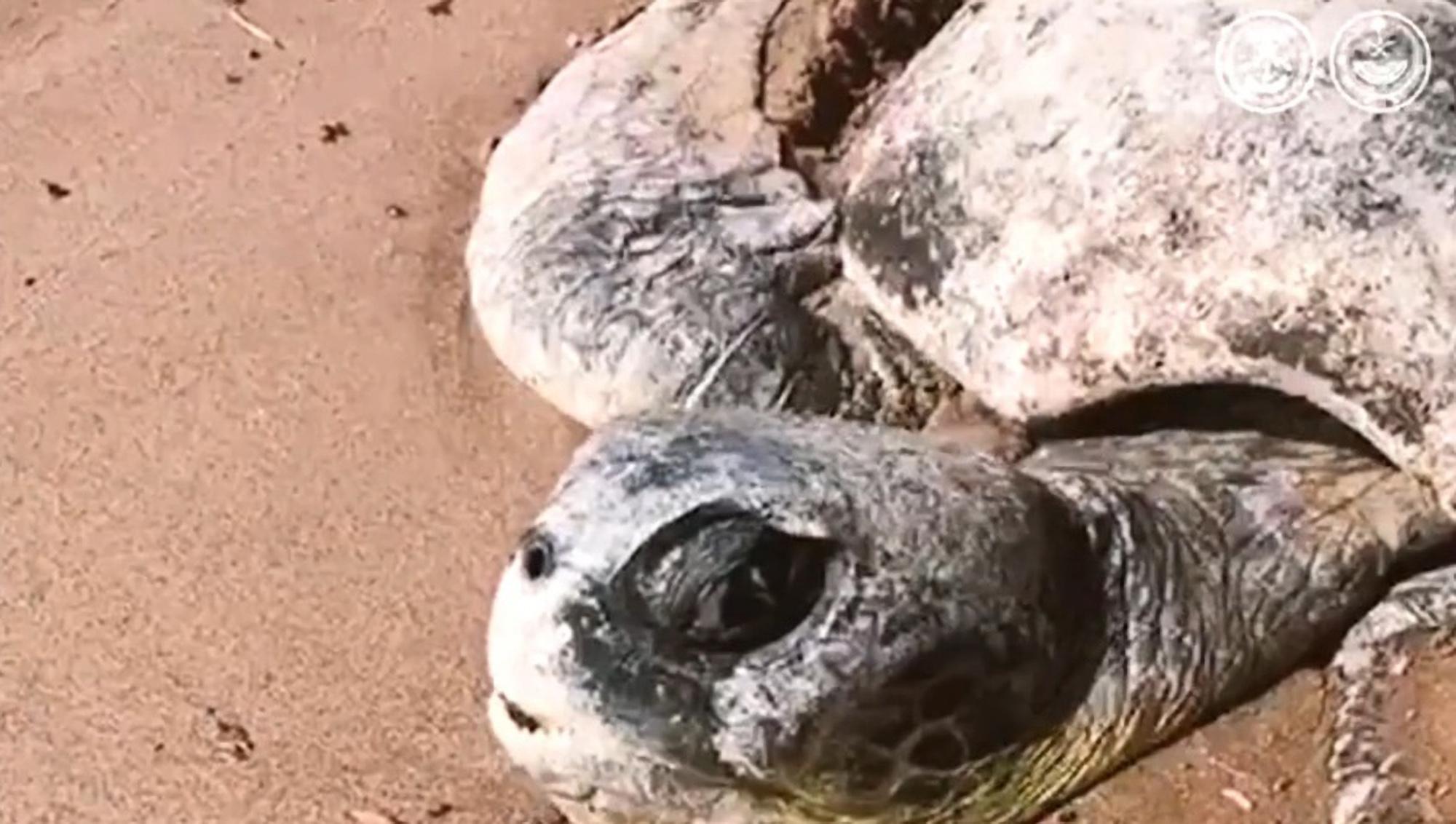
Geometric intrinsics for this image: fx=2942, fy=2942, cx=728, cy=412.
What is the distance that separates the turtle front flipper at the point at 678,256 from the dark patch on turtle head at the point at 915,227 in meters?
0.05

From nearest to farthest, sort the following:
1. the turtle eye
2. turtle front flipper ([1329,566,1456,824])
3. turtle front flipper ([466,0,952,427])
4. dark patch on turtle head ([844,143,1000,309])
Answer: the turtle eye, turtle front flipper ([1329,566,1456,824]), dark patch on turtle head ([844,143,1000,309]), turtle front flipper ([466,0,952,427])

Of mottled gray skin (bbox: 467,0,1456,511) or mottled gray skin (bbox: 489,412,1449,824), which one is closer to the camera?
mottled gray skin (bbox: 489,412,1449,824)

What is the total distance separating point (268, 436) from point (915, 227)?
558mm

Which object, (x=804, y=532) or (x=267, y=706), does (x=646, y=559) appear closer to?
(x=804, y=532)

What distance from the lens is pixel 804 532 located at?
1.32m

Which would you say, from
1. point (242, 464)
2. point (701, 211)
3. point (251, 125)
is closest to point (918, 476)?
point (701, 211)

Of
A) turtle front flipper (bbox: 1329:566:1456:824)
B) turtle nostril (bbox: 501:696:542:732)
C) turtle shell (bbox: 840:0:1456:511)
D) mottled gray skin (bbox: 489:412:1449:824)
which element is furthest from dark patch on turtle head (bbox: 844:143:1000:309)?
turtle nostril (bbox: 501:696:542:732)

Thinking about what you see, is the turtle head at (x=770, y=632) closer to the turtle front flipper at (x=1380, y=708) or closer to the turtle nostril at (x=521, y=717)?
the turtle nostril at (x=521, y=717)

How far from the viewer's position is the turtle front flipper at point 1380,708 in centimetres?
143

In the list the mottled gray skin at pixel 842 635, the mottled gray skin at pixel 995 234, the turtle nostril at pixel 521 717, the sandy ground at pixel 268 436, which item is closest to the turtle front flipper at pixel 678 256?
the mottled gray skin at pixel 995 234

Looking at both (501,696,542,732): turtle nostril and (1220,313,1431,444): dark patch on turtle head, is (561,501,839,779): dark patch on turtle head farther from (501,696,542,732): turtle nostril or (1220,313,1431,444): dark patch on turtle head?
(1220,313,1431,444): dark patch on turtle head

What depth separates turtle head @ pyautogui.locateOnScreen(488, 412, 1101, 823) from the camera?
1.29m

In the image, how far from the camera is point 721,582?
128 cm

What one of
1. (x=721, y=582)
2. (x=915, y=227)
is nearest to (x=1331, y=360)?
(x=915, y=227)
